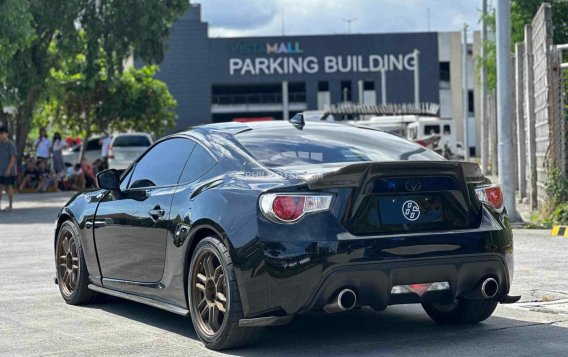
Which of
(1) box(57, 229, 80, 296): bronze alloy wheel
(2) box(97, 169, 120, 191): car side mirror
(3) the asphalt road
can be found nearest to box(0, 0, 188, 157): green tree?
(1) box(57, 229, 80, 296): bronze alloy wheel

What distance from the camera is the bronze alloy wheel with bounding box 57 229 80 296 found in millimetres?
9812

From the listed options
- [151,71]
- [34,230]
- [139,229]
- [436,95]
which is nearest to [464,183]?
[139,229]

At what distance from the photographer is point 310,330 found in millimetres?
8227

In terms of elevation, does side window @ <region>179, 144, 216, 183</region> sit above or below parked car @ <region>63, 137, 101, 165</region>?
below

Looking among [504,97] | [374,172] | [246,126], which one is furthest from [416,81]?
[374,172]

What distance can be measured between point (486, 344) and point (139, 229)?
2.58m

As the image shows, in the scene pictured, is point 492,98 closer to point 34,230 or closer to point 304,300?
point 34,230

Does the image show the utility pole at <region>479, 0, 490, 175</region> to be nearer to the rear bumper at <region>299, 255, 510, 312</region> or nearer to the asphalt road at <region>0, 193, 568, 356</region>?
the asphalt road at <region>0, 193, 568, 356</region>

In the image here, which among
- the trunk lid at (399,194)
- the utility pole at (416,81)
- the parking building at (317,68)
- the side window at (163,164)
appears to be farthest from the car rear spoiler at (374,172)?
the parking building at (317,68)

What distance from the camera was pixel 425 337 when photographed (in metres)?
7.82

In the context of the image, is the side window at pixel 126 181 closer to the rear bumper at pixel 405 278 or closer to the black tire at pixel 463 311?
the black tire at pixel 463 311

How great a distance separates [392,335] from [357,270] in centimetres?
103

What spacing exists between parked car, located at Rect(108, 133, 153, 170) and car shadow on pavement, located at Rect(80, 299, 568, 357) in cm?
2887

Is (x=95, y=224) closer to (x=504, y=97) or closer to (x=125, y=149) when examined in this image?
(x=504, y=97)
